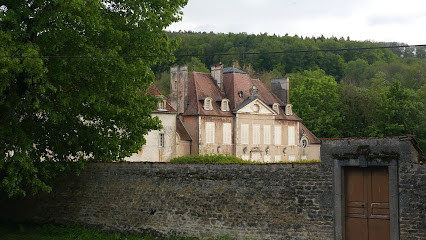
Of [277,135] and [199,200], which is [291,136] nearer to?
[277,135]

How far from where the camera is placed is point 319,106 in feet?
238

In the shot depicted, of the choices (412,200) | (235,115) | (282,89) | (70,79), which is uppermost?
(282,89)

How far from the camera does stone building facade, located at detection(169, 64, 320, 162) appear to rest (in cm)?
5409

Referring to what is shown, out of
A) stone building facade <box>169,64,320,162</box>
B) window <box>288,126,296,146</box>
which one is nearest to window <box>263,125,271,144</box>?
stone building facade <box>169,64,320,162</box>

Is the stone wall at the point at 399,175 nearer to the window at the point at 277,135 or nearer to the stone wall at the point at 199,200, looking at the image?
the stone wall at the point at 199,200

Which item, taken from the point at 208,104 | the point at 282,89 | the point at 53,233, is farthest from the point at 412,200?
the point at 282,89

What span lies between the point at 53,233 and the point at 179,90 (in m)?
33.3

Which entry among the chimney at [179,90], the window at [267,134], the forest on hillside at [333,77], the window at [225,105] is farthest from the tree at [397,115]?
the chimney at [179,90]

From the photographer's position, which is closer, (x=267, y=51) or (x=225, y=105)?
(x=225, y=105)

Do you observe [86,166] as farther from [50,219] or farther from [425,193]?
[425,193]

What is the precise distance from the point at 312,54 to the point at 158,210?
93.3m

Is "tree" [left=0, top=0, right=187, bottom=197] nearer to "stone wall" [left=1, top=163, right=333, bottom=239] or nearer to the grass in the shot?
"stone wall" [left=1, top=163, right=333, bottom=239]

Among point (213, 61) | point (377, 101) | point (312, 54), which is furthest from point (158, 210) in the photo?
point (312, 54)

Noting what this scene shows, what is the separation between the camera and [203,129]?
53812mm
